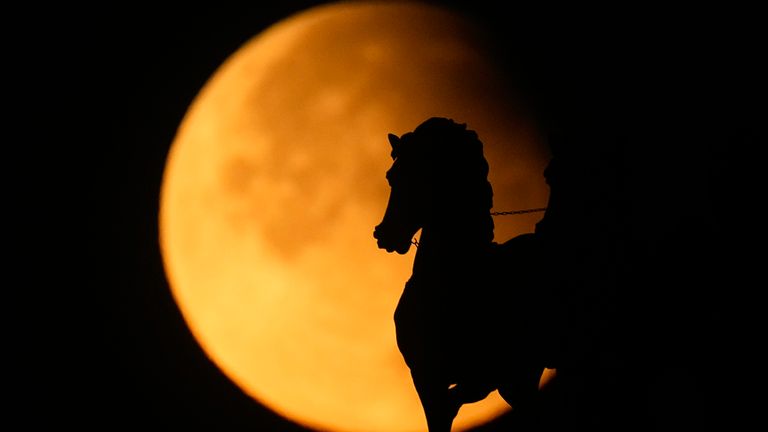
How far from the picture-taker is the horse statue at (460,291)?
2.29 m

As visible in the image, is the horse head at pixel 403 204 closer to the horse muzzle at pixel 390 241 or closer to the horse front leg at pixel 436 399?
the horse muzzle at pixel 390 241

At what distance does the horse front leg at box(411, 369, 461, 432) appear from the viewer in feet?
7.50

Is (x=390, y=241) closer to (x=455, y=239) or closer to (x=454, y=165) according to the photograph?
(x=455, y=239)

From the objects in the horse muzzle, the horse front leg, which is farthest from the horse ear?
the horse front leg

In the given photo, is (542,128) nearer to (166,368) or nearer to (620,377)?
(620,377)

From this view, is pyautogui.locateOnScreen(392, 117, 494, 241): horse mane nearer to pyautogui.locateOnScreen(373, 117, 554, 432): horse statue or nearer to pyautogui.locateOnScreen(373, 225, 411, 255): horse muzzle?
pyautogui.locateOnScreen(373, 117, 554, 432): horse statue

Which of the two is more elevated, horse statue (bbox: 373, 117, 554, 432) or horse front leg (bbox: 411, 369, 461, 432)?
horse statue (bbox: 373, 117, 554, 432)

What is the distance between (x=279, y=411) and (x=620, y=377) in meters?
3.33

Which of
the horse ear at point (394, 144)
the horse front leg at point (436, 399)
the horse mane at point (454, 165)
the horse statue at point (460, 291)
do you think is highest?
the horse ear at point (394, 144)

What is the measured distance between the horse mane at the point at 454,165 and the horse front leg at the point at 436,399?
561 mm

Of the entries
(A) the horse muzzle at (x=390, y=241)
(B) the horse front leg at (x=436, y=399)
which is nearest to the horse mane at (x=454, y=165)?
(A) the horse muzzle at (x=390, y=241)

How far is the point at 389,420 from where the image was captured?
4254 millimetres

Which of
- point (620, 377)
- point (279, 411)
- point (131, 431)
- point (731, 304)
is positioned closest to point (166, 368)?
point (131, 431)

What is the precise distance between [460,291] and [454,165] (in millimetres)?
454
